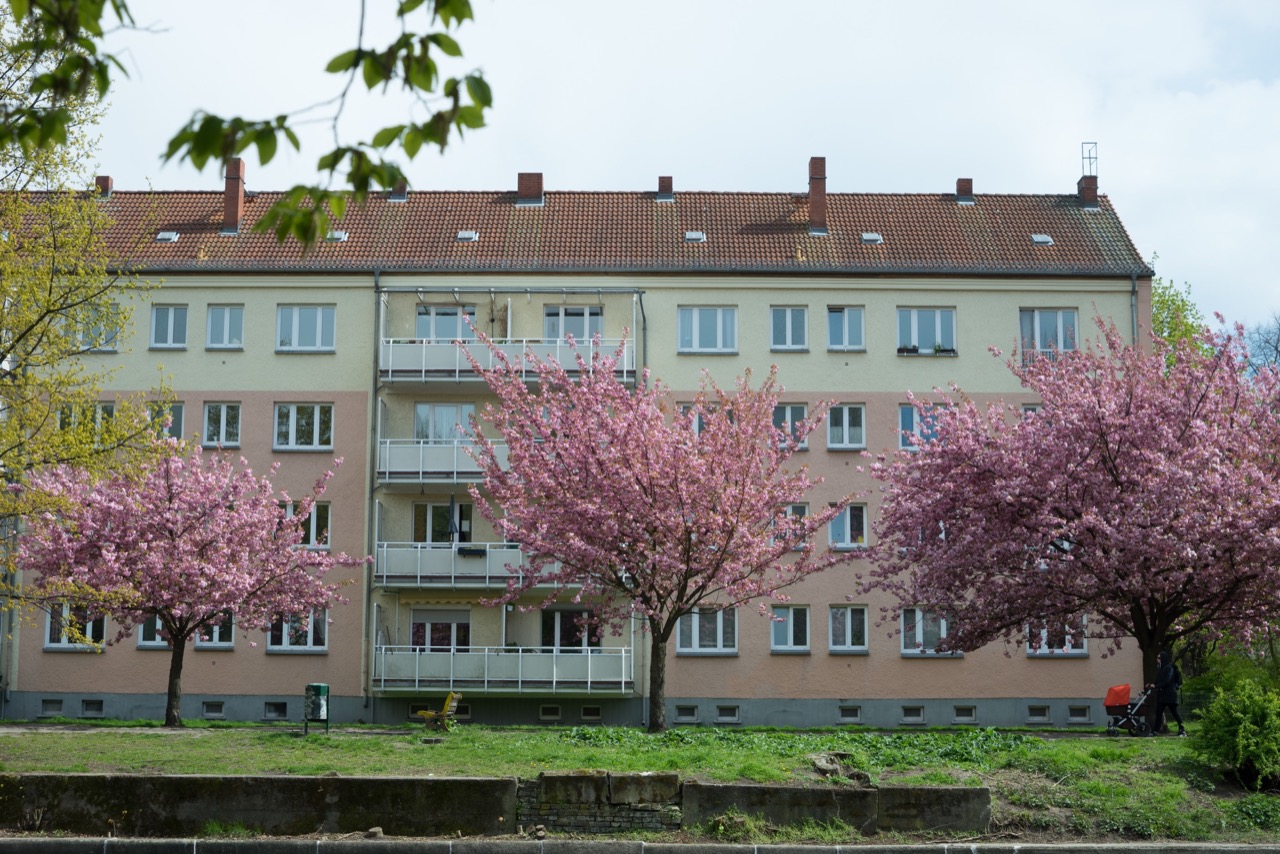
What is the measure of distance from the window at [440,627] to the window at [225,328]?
8.84m

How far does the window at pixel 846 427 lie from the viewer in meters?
40.8

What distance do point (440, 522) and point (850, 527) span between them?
1102cm

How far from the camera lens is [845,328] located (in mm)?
41594

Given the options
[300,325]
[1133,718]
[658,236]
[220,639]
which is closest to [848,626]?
[658,236]

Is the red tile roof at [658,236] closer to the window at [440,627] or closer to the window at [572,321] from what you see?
the window at [572,321]

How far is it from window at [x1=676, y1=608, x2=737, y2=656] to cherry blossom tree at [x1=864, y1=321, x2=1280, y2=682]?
10.3 metres

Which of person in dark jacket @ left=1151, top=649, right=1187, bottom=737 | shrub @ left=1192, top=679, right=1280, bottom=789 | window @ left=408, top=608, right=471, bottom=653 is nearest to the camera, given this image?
shrub @ left=1192, top=679, right=1280, bottom=789

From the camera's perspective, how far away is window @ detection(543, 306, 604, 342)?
4134 cm

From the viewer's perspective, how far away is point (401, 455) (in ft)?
130

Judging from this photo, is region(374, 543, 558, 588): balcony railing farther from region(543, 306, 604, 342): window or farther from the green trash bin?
the green trash bin

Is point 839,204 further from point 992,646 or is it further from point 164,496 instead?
point 164,496

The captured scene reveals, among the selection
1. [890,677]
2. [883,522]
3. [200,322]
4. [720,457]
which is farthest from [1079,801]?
[200,322]

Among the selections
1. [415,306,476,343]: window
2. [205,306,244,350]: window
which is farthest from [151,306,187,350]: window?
[415,306,476,343]: window

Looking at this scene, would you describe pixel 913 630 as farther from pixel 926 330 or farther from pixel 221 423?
pixel 221 423
